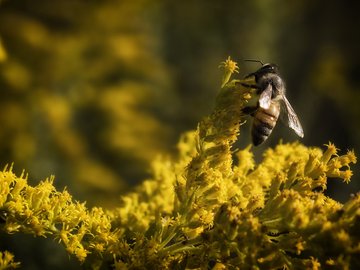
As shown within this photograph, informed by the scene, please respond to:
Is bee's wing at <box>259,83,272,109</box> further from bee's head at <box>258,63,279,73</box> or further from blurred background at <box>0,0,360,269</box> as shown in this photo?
blurred background at <box>0,0,360,269</box>

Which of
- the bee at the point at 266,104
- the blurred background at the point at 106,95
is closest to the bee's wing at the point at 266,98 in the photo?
the bee at the point at 266,104

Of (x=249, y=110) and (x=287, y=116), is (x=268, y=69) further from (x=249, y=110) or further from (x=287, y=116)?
(x=249, y=110)

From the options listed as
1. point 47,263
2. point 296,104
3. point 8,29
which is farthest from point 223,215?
point 296,104

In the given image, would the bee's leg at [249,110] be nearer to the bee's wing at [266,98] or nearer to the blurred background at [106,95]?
the bee's wing at [266,98]

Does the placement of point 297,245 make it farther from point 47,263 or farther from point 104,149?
point 104,149

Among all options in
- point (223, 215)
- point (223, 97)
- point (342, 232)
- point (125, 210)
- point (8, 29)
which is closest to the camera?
point (342, 232)

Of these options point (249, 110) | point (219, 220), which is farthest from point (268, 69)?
point (219, 220)
